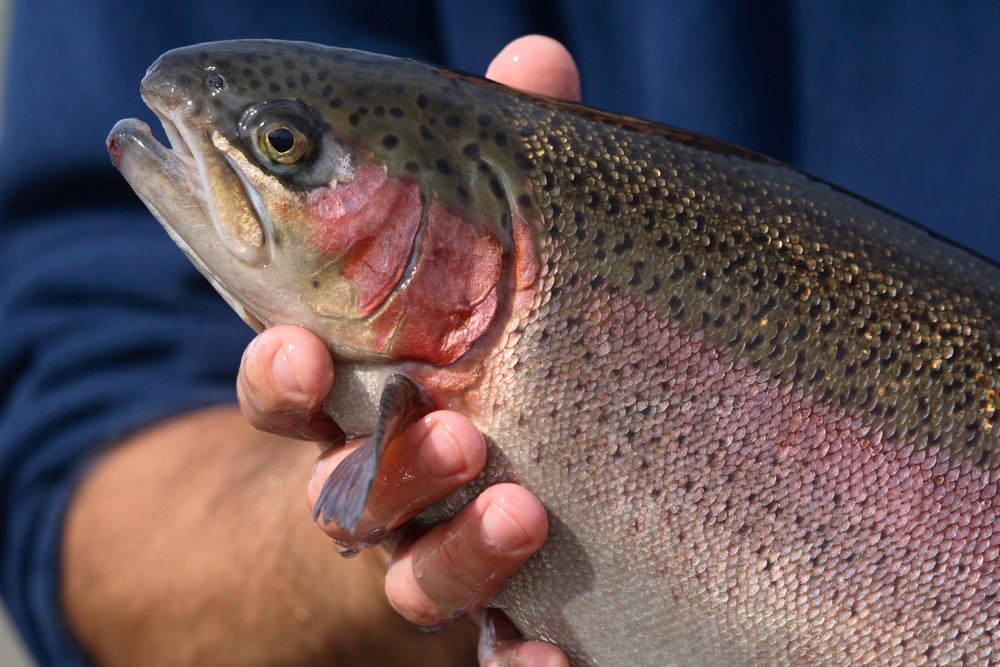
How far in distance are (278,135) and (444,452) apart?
1.20 feet

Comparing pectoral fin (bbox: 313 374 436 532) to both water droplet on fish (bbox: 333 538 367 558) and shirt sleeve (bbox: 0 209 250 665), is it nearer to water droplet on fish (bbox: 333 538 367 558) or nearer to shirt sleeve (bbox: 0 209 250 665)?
water droplet on fish (bbox: 333 538 367 558)

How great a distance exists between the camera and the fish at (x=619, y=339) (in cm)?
94

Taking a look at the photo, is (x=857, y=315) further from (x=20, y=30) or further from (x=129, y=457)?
(x=20, y=30)

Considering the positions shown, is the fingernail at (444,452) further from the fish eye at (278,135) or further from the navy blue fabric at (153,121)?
the navy blue fabric at (153,121)

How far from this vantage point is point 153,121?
1705 mm

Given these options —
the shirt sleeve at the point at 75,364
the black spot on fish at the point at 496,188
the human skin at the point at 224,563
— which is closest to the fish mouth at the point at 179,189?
the black spot on fish at the point at 496,188

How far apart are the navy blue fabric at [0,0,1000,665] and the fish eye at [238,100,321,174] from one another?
0.71 meters

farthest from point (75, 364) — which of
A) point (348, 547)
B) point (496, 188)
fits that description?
point (496, 188)

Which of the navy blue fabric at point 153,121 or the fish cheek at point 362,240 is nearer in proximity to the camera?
the fish cheek at point 362,240

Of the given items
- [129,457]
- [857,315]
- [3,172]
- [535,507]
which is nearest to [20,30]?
[3,172]

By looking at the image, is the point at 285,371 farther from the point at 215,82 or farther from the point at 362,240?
the point at 215,82

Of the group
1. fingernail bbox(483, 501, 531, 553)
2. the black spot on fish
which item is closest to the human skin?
fingernail bbox(483, 501, 531, 553)

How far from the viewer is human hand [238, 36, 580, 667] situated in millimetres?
929

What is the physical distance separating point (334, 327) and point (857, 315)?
0.58 m
